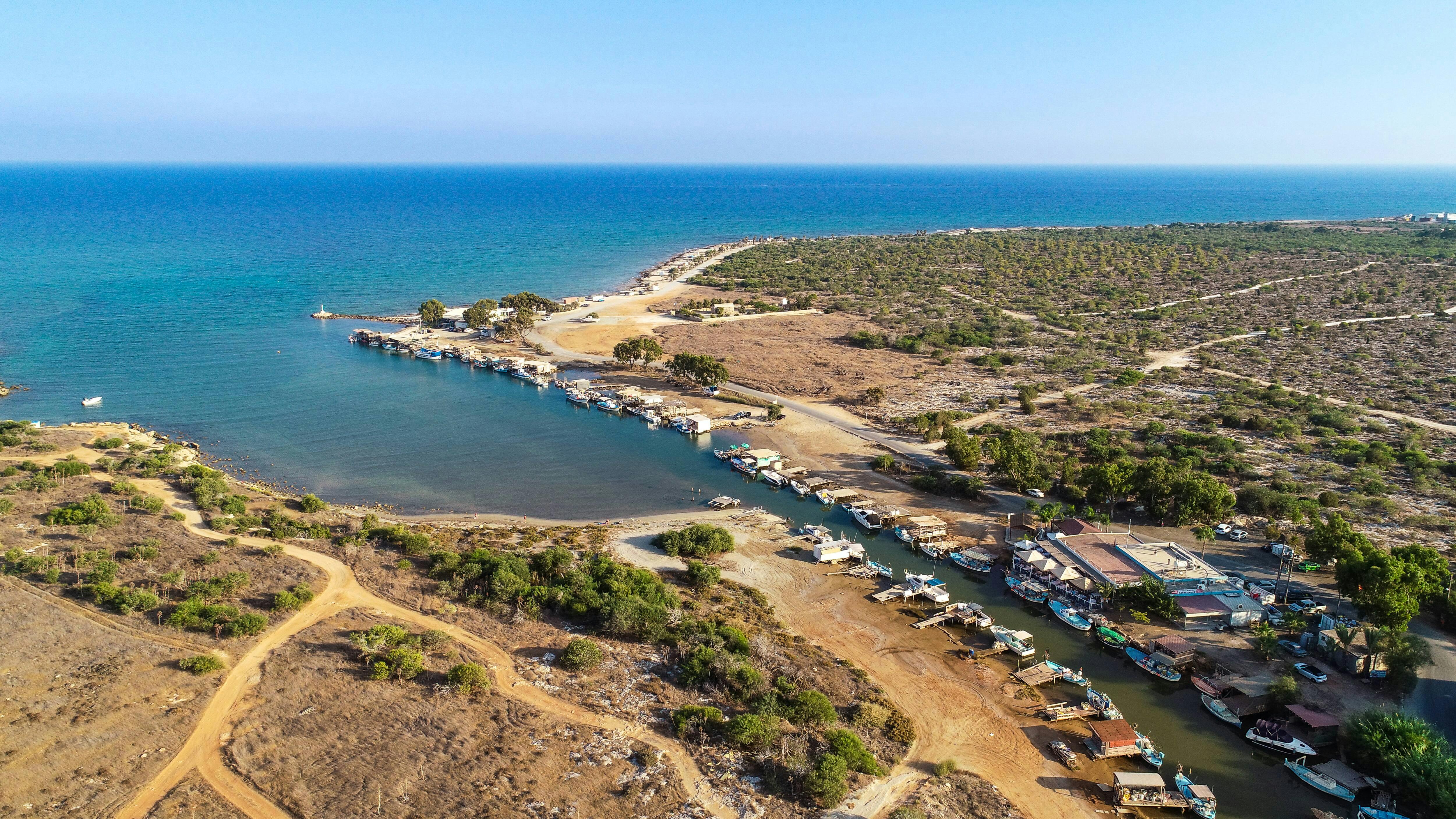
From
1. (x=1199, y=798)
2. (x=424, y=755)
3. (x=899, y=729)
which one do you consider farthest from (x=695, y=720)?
(x=1199, y=798)

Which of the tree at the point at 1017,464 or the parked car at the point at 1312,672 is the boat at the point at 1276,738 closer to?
the parked car at the point at 1312,672

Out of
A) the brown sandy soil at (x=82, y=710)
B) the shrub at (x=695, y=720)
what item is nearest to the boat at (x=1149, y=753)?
the shrub at (x=695, y=720)

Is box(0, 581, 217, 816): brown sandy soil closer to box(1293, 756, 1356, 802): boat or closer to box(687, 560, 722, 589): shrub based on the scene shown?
box(687, 560, 722, 589): shrub

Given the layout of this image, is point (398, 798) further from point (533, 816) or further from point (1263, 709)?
point (1263, 709)

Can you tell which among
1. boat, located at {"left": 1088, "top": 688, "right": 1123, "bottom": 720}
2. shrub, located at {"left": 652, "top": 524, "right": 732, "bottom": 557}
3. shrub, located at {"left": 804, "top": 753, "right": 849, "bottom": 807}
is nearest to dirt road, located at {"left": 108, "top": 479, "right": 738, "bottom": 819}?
shrub, located at {"left": 804, "top": 753, "right": 849, "bottom": 807}

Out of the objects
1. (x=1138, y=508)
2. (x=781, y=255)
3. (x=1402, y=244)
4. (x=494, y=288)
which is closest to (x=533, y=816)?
(x=1138, y=508)

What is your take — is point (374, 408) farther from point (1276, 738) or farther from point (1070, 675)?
point (1276, 738)
